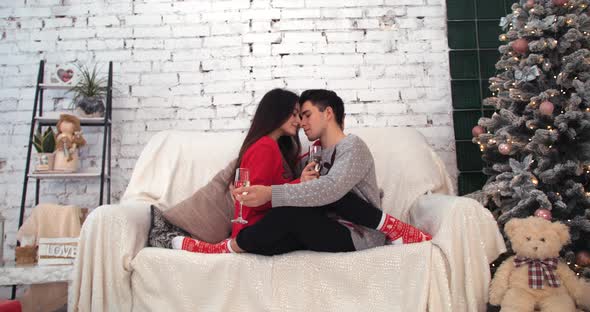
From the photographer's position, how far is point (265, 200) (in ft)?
6.34

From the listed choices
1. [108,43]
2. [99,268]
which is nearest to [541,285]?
[99,268]

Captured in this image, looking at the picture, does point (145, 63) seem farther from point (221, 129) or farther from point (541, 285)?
point (541, 285)

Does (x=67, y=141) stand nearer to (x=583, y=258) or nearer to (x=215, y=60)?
(x=215, y=60)

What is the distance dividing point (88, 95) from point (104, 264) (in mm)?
1439

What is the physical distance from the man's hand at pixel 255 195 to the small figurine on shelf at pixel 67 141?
4.87ft

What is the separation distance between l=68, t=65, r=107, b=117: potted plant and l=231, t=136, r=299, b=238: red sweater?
1.28m

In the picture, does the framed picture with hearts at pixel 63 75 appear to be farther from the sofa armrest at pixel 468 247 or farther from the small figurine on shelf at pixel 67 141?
the sofa armrest at pixel 468 247

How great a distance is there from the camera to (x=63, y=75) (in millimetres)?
3078

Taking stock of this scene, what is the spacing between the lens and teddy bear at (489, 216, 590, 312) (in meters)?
1.96

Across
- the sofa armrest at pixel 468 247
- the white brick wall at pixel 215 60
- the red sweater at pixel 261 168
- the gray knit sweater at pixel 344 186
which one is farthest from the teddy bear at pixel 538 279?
the white brick wall at pixel 215 60

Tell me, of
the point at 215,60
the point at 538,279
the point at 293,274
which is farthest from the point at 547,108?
the point at 215,60

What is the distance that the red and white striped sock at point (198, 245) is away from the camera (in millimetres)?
1998

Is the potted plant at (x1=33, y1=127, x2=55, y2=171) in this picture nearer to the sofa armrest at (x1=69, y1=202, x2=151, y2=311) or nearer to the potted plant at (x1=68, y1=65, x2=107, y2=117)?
the potted plant at (x1=68, y1=65, x2=107, y2=117)

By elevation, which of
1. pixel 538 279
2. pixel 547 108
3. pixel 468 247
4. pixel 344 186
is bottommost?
pixel 538 279
